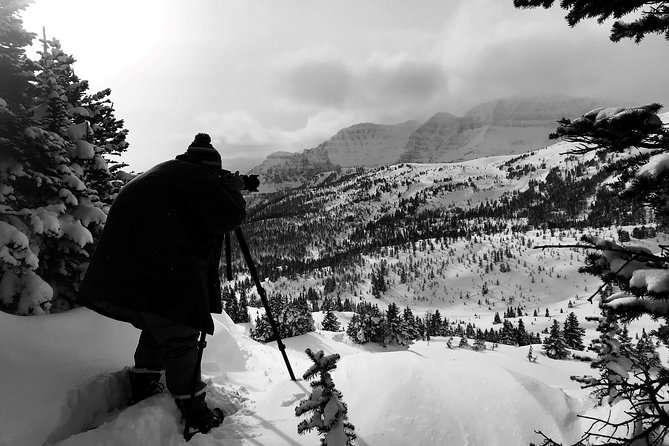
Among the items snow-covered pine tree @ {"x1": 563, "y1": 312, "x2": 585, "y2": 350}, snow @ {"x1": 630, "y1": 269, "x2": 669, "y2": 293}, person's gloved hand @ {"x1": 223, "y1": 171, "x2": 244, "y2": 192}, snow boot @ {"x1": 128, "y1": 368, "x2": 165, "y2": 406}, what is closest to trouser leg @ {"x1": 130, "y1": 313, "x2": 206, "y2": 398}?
snow boot @ {"x1": 128, "y1": 368, "x2": 165, "y2": 406}

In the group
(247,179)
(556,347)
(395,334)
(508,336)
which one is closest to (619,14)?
(247,179)

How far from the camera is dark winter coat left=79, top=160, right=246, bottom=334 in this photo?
11.5 ft

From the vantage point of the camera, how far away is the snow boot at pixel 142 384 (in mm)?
4316

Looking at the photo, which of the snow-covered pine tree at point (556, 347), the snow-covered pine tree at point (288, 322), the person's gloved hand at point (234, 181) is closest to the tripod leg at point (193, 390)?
the person's gloved hand at point (234, 181)

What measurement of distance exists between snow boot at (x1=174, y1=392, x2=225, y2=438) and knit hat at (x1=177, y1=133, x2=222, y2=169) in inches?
100

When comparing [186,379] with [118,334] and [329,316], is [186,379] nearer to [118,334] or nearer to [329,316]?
[118,334]

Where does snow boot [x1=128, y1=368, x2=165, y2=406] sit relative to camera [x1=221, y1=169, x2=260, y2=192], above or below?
below

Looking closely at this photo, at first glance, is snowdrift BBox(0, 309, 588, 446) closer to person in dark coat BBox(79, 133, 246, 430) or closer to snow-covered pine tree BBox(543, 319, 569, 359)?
person in dark coat BBox(79, 133, 246, 430)

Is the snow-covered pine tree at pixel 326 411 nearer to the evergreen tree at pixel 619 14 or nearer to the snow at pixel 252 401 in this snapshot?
the snow at pixel 252 401

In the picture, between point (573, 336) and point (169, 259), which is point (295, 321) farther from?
point (573, 336)

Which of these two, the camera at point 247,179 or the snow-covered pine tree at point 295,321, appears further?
the snow-covered pine tree at point 295,321

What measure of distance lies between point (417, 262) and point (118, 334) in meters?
178

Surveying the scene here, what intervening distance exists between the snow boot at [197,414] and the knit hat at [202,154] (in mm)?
2544

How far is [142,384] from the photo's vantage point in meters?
4.33
